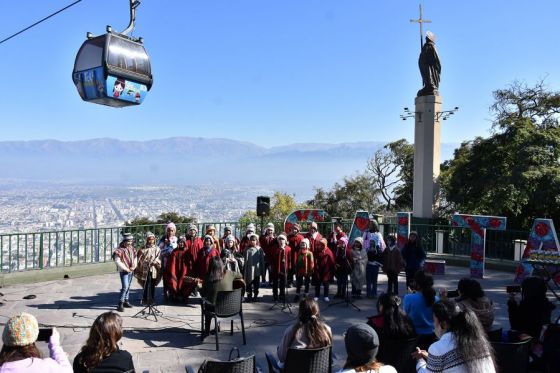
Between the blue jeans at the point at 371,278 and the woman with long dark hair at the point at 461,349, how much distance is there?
753 cm

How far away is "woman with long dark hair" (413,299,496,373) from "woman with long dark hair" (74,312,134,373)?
91.8 inches

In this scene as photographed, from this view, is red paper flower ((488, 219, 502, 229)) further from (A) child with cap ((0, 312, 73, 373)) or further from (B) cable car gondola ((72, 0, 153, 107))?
(A) child with cap ((0, 312, 73, 373))

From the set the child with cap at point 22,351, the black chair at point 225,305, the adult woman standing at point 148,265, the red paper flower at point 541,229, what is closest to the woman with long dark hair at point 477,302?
the black chair at point 225,305

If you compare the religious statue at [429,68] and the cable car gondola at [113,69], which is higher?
the religious statue at [429,68]

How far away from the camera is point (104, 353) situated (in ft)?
12.9

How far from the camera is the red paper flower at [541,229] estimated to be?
1229 centimetres

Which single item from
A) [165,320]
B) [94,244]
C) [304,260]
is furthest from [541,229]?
[94,244]

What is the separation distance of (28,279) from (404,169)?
27.7 metres

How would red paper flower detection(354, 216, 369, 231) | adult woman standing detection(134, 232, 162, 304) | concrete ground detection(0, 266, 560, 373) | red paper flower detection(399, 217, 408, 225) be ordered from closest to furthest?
concrete ground detection(0, 266, 560, 373) < adult woman standing detection(134, 232, 162, 304) < red paper flower detection(399, 217, 408, 225) < red paper flower detection(354, 216, 369, 231)

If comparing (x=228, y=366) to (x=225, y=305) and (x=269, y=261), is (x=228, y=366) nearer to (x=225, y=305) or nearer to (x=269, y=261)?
(x=225, y=305)

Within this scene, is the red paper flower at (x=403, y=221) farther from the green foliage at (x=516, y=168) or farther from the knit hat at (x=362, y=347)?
the knit hat at (x=362, y=347)

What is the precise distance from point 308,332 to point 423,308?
5.07ft

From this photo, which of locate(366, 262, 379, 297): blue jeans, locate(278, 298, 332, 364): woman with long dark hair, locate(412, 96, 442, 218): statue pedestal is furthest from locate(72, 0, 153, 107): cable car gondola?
locate(412, 96, 442, 218): statue pedestal

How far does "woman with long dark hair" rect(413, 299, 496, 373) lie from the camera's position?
3537 millimetres
